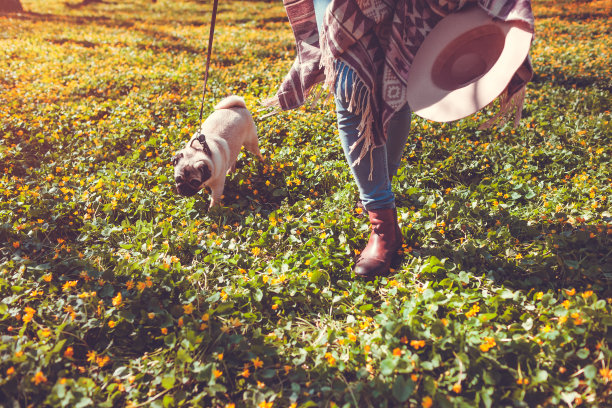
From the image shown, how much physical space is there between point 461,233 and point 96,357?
238cm

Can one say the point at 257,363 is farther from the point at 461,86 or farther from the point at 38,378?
the point at 461,86

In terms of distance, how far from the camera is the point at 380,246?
2348 millimetres

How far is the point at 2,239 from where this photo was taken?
2682 millimetres

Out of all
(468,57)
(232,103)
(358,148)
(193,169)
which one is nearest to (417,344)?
(358,148)

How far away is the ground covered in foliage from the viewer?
164 cm

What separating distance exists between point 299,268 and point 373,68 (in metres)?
1.33

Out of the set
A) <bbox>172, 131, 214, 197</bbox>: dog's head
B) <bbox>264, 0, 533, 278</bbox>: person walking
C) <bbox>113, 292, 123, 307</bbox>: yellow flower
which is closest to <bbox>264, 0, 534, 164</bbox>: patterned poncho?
<bbox>264, 0, 533, 278</bbox>: person walking

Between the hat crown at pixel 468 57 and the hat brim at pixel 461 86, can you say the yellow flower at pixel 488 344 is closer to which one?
the hat brim at pixel 461 86

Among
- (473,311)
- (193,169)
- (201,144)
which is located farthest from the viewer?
(201,144)

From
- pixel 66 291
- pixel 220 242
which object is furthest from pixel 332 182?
pixel 66 291

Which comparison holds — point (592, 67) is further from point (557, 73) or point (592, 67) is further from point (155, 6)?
point (155, 6)

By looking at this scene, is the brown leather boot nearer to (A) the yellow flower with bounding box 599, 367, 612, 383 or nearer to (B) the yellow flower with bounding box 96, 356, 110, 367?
(A) the yellow flower with bounding box 599, 367, 612, 383

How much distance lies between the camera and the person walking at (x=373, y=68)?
170cm

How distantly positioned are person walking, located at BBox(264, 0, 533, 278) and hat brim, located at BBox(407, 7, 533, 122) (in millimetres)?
25
